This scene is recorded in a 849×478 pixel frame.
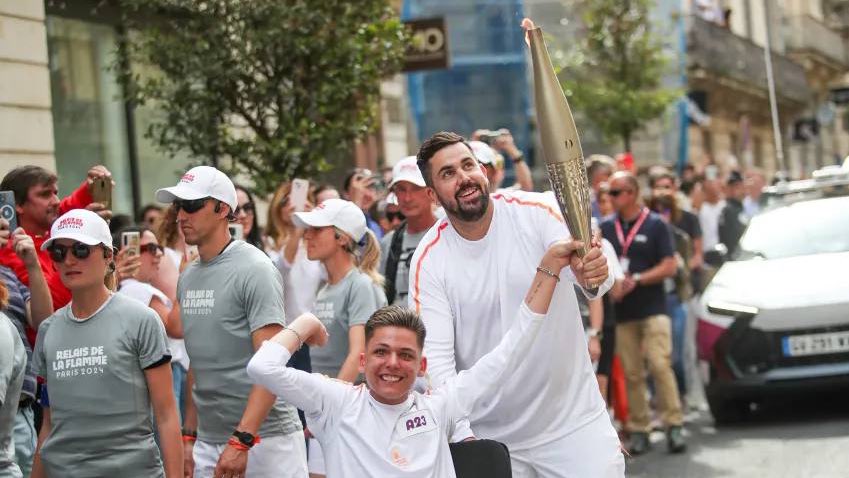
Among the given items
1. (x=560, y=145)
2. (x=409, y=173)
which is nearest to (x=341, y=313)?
(x=409, y=173)

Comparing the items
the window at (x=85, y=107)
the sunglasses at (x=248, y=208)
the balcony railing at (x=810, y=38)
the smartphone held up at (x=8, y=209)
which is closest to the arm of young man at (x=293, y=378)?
the smartphone held up at (x=8, y=209)

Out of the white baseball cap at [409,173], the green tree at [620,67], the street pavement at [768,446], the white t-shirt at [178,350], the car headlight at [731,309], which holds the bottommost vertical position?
the street pavement at [768,446]

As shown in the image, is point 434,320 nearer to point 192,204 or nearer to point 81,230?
point 192,204

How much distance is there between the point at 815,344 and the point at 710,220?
20.7 feet

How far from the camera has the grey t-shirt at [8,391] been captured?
18.8 ft

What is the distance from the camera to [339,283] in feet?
25.9

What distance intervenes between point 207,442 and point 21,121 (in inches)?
270

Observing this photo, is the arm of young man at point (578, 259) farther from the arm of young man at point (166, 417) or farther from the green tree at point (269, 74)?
the green tree at point (269, 74)

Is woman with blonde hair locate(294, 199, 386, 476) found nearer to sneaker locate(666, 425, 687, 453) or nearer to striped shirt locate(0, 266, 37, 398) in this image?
striped shirt locate(0, 266, 37, 398)

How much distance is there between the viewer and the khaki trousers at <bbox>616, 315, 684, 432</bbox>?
1145 cm

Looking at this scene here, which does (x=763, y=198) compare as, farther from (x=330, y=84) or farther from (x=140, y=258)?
(x=140, y=258)

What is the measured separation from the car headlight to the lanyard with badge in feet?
3.33

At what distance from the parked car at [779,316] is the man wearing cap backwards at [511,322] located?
6258 mm

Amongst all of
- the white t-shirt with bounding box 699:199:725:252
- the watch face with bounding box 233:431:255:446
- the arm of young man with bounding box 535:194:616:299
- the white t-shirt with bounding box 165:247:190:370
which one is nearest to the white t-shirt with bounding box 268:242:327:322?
the white t-shirt with bounding box 165:247:190:370
